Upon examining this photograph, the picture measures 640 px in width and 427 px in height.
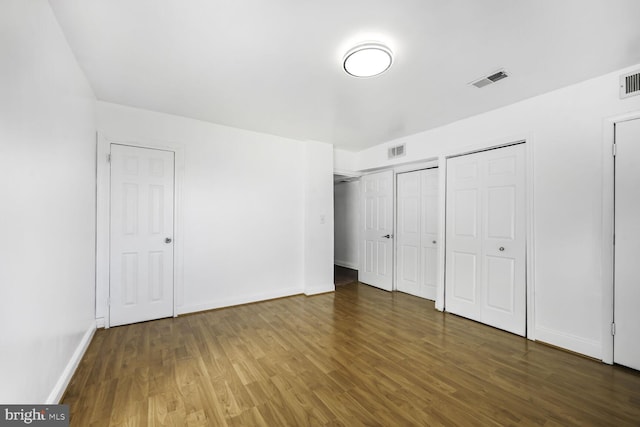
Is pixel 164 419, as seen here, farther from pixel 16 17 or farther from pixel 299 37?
pixel 299 37

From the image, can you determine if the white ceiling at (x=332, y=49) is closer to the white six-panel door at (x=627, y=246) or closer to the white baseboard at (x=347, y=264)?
the white six-panel door at (x=627, y=246)

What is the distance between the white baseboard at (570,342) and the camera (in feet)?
8.02

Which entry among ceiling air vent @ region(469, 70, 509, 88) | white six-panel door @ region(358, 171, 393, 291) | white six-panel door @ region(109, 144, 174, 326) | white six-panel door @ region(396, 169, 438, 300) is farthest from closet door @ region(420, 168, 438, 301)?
white six-panel door @ region(109, 144, 174, 326)

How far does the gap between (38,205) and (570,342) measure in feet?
14.6

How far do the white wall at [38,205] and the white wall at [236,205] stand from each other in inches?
40.3

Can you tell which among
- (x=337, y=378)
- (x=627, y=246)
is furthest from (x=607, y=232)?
(x=337, y=378)

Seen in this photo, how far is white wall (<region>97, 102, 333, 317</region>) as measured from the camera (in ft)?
11.5

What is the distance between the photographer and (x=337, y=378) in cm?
216

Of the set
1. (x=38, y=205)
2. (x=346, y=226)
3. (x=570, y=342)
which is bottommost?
(x=570, y=342)

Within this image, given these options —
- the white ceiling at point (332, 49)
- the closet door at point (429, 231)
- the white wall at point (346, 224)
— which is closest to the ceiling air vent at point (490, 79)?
the white ceiling at point (332, 49)

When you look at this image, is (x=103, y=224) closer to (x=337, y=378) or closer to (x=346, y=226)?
(x=337, y=378)

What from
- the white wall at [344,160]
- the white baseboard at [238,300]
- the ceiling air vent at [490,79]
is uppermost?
the ceiling air vent at [490,79]

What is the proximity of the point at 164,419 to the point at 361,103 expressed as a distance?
3301mm

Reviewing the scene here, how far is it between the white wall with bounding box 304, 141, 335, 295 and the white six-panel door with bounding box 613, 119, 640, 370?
11.2ft
